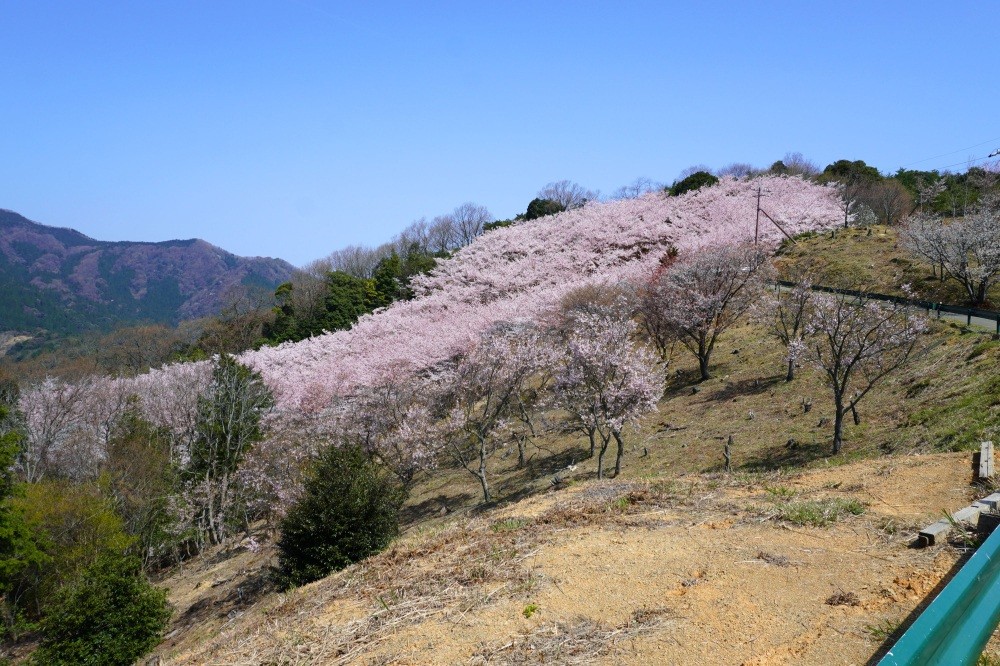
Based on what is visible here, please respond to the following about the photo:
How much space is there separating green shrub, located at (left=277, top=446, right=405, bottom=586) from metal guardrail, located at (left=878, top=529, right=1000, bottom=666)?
953 cm

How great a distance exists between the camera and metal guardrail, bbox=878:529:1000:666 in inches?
68.9

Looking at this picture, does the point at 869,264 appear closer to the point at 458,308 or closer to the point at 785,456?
the point at 785,456

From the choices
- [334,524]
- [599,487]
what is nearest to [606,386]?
[599,487]

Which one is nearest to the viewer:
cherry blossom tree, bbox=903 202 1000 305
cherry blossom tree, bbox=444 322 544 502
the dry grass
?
the dry grass

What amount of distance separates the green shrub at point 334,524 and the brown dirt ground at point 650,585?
251 centimetres

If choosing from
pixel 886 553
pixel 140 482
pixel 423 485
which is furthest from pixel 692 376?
pixel 140 482

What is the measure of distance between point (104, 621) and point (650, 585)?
43.7ft

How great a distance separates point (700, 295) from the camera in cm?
2408

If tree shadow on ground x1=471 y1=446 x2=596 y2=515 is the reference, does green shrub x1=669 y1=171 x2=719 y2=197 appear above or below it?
above

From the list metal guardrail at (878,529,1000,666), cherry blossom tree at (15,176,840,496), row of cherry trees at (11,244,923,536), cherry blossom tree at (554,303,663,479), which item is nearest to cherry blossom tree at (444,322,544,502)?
row of cherry trees at (11,244,923,536)

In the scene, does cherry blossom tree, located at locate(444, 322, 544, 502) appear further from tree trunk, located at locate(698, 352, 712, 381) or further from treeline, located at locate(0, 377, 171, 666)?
treeline, located at locate(0, 377, 171, 666)

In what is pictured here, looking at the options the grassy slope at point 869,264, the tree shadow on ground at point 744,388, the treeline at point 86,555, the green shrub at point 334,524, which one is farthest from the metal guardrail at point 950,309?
the treeline at point 86,555

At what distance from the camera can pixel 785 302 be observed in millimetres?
24906

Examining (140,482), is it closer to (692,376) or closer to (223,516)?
(223,516)
